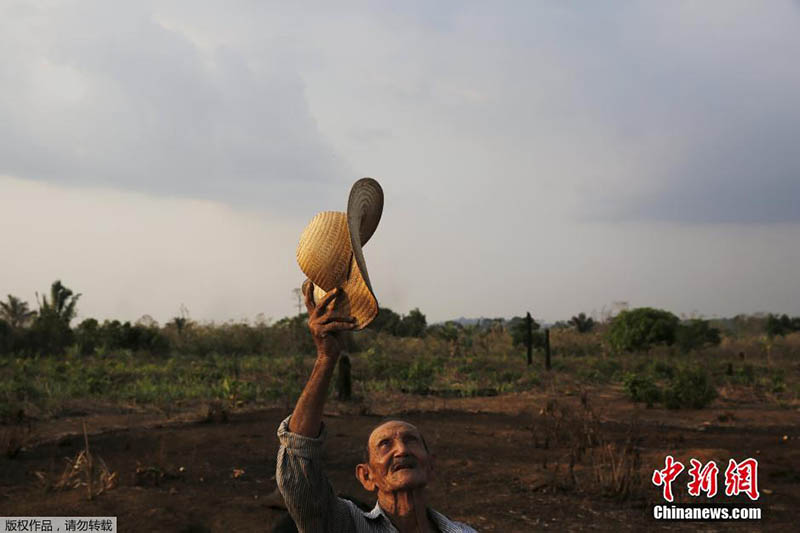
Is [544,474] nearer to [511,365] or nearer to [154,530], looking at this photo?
[154,530]

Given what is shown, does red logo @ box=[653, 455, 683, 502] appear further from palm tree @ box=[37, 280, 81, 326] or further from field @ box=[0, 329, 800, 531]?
palm tree @ box=[37, 280, 81, 326]

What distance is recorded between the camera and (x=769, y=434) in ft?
31.6

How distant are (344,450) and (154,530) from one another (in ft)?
10.2

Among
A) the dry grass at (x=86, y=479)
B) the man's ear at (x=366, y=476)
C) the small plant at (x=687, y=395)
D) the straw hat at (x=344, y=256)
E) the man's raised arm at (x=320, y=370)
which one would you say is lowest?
the dry grass at (x=86, y=479)

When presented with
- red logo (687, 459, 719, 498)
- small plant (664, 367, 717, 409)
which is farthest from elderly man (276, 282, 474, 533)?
small plant (664, 367, 717, 409)

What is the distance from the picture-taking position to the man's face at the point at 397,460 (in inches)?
90.9

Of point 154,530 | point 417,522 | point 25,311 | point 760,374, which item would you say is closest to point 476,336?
point 760,374

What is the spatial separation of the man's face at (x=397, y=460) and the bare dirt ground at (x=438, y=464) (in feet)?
11.8

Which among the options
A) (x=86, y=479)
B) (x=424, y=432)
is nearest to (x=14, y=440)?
(x=86, y=479)

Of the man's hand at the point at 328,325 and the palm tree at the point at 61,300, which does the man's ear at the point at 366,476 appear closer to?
the man's hand at the point at 328,325

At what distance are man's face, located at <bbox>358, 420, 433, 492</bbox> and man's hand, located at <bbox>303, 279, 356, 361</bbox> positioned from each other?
373mm

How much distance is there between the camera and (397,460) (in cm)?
233

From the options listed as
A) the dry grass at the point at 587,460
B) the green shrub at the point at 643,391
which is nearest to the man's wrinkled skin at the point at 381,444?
the dry grass at the point at 587,460

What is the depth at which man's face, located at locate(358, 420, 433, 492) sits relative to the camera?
2309 millimetres
